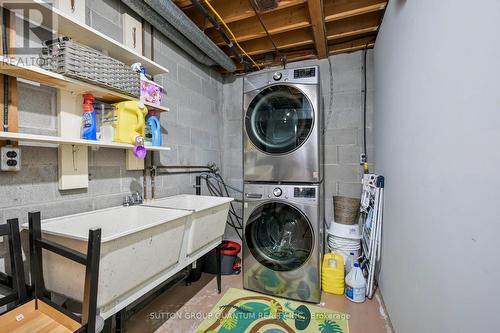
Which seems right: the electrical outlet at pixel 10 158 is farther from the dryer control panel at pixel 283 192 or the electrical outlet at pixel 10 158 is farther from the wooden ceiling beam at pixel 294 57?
the wooden ceiling beam at pixel 294 57

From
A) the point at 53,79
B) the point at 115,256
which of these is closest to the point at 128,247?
the point at 115,256

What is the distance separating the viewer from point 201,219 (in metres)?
1.73

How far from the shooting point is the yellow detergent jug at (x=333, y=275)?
7.28 ft

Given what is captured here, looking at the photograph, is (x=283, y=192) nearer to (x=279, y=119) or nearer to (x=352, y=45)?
(x=279, y=119)

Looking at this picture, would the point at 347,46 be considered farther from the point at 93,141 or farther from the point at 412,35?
the point at 93,141

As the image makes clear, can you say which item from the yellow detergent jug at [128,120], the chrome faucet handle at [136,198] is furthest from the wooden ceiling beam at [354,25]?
the chrome faucet handle at [136,198]

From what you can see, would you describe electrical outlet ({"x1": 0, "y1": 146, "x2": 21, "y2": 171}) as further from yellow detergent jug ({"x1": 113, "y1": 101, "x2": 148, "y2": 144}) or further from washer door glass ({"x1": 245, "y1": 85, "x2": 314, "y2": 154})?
washer door glass ({"x1": 245, "y1": 85, "x2": 314, "y2": 154})

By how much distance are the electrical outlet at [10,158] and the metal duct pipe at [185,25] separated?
1288mm

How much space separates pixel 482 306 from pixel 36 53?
7.37ft

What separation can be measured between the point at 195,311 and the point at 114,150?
1.44 m

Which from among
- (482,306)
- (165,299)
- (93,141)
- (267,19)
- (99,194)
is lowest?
(165,299)

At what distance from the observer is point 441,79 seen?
996mm

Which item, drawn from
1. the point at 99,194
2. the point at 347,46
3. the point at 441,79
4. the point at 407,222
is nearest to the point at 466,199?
the point at 441,79

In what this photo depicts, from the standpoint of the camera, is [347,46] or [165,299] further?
[347,46]
